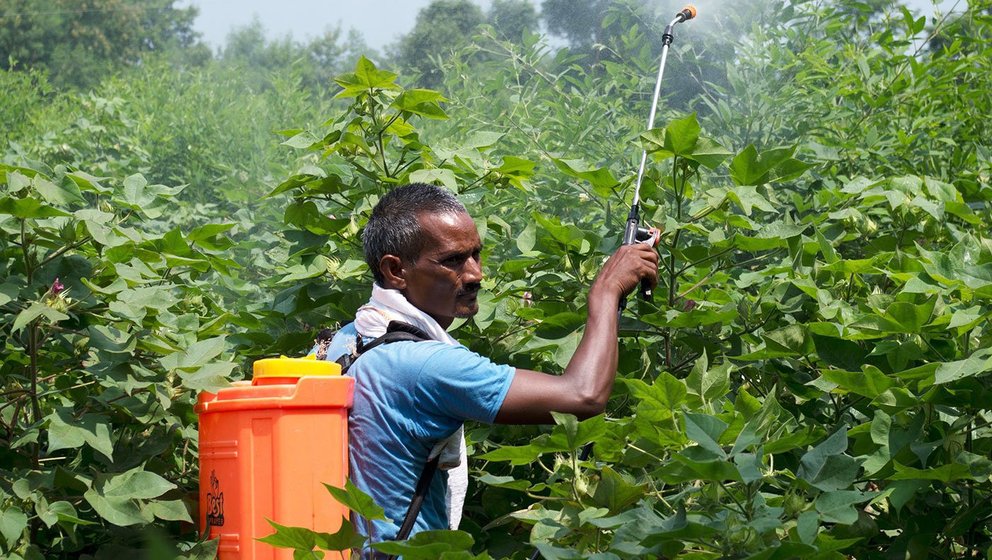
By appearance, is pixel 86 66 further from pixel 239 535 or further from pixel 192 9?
pixel 239 535

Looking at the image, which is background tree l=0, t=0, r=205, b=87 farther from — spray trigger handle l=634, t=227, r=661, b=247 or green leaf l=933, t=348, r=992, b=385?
green leaf l=933, t=348, r=992, b=385

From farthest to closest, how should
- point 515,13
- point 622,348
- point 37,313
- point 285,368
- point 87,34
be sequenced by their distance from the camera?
point 87,34 < point 515,13 < point 622,348 < point 37,313 < point 285,368

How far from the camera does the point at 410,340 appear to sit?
2711mm

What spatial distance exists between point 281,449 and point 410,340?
0.38m

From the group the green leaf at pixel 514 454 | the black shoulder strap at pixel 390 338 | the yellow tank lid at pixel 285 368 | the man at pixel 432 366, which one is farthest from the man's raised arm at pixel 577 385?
the yellow tank lid at pixel 285 368

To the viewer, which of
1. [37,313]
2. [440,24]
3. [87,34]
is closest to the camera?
[37,313]

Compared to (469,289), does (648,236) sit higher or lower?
higher

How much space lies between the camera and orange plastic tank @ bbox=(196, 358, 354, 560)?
8.17ft

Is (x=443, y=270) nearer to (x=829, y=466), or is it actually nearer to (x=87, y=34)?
(x=829, y=466)

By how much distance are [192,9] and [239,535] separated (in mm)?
50019

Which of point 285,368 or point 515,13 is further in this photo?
point 515,13

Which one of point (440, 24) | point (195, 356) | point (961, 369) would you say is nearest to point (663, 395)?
point (961, 369)

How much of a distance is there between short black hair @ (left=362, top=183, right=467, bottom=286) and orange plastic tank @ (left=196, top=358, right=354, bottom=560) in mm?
428

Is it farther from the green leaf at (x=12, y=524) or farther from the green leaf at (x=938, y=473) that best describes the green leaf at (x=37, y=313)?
the green leaf at (x=938, y=473)
